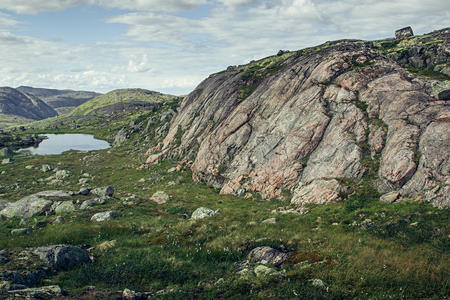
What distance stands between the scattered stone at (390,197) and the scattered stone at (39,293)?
27399 millimetres

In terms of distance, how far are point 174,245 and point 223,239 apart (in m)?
4.10

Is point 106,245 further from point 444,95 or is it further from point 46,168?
point 46,168

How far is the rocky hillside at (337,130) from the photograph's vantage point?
2733cm

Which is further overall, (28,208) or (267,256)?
(28,208)

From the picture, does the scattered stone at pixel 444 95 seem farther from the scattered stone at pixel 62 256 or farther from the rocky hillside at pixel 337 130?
the scattered stone at pixel 62 256

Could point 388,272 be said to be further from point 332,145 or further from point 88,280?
point 332,145

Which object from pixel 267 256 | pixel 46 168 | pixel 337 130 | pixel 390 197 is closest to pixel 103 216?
pixel 267 256

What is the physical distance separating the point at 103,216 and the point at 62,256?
35.4ft

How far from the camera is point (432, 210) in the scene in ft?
73.2

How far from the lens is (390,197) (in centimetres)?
2564

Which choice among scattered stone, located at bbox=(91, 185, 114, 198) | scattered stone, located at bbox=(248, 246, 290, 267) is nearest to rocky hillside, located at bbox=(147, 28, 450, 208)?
scattered stone, located at bbox=(248, 246, 290, 267)

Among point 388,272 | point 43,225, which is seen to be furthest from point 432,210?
point 43,225

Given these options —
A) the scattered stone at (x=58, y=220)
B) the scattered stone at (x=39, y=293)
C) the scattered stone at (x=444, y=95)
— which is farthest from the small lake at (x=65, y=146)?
the scattered stone at (x=444, y=95)

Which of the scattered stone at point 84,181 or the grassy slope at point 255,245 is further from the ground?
the grassy slope at point 255,245
